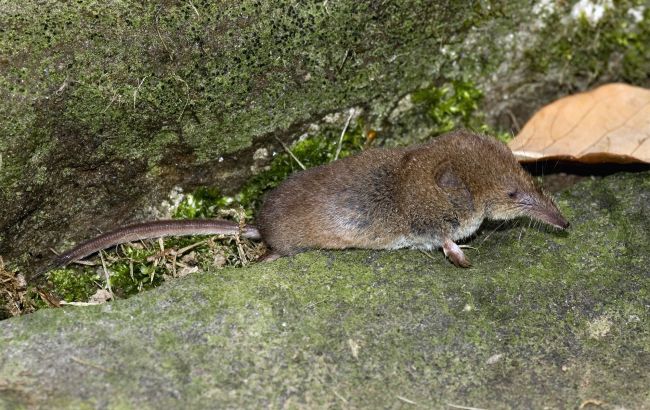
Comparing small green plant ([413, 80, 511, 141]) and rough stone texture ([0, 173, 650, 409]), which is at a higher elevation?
small green plant ([413, 80, 511, 141])

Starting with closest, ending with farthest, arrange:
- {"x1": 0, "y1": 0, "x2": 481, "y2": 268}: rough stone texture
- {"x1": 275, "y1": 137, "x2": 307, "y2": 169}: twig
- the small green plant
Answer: {"x1": 0, "y1": 0, "x2": 481, "y2": 268}: rough stone texture < {"x1": 275, "y1": 137, "x2": 307, "y2": 169}: twig < the small green plant

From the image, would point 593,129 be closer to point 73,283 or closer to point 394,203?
point 394,203

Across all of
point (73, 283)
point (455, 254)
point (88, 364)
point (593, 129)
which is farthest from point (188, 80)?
point (593, 129)

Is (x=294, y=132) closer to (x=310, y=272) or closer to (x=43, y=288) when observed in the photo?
(x=310, y=272)

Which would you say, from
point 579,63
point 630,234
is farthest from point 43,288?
point 579,63

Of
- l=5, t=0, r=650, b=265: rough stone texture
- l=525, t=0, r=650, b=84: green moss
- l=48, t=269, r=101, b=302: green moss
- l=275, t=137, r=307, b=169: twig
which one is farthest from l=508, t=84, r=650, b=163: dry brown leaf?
l=48, t=269, r=101, b=302: green moss

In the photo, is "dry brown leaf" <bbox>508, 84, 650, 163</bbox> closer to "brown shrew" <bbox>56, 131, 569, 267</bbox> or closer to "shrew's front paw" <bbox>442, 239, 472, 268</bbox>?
"brown shrew" <bbox>56, 131, 569, 267</bbox>

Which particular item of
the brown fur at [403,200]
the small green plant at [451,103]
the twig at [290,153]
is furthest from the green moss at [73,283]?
the small green plant at [451,103]

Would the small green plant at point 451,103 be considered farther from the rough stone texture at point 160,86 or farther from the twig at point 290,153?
the twig at point 290,153
